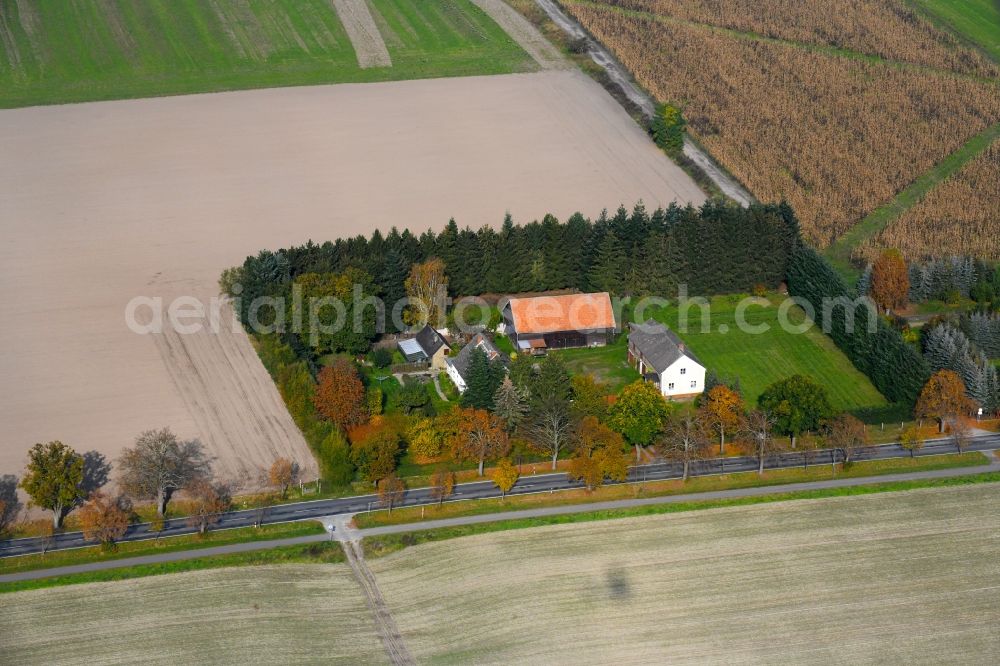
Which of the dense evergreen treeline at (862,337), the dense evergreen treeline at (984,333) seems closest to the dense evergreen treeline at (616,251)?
the dense evergreen treeline at (862,337)

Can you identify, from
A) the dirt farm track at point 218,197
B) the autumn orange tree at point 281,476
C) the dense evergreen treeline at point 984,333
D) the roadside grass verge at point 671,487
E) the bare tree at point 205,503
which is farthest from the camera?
the dense evergreen treeline at point 984,333

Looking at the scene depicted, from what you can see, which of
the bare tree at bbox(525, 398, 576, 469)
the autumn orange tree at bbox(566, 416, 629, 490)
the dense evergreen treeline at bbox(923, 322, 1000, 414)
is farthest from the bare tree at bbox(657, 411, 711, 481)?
the dense evergreen treeline at bbox(923, 322, 1000, 414)

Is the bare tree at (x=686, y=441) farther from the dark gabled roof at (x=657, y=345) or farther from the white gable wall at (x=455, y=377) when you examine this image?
the white gable wall at (x=455, y=377)

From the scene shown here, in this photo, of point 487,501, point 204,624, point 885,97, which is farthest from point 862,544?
point 885,97

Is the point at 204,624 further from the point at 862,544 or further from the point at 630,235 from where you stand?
the point at 630,235

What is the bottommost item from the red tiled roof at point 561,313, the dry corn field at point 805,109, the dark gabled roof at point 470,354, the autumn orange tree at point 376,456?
the autumn orange tree at point 376,456

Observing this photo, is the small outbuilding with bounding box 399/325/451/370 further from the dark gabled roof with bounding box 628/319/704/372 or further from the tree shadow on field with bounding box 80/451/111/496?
the tree shadow on field with bounding box 80/451/111/496

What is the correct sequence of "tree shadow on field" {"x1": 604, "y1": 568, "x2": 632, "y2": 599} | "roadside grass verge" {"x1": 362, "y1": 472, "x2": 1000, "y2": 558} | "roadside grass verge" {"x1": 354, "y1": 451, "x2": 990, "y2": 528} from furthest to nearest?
"roadside grass verge" {"x1": 354, "y1": 451, "x2": 990, "y2": 528}
"roadside grass verge" {"x1": 362, "y1": 472, "x2": 1000, "y2": 558}
"tree shadow on field" {"x1": 604, "y1": 568, "x2": 632, "y2": 599}

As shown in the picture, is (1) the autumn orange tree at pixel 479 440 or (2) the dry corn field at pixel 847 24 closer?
(1) the autumn orange tree at pixel 479 440
